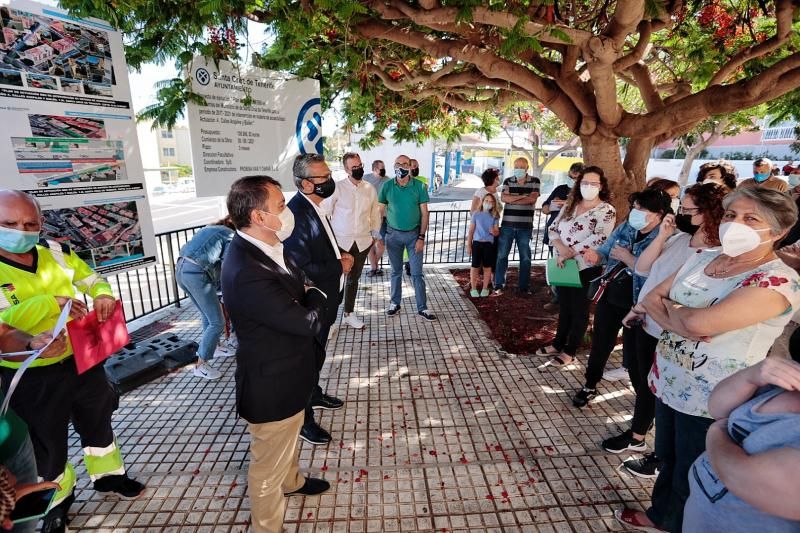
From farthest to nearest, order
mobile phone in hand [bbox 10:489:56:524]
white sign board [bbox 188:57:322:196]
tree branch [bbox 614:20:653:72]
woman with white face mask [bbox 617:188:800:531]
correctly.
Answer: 1. tree branch [bbox 614:20:653:72]
2. white sign board [bbox 188:57:322:196]
3. woman with white face mask [bbox 617:188:800:531]
4. mobile phone in hand [bbox 10:489:56:524]

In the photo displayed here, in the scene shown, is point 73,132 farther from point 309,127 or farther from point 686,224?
point 686,224

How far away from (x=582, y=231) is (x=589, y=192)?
0.38 m

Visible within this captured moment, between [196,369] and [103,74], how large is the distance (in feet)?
9.16

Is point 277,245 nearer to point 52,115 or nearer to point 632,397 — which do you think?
point 52,115

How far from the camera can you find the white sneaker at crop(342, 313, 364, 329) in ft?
18.3

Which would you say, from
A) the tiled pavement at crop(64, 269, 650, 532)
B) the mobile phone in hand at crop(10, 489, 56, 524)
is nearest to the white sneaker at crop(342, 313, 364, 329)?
the tiled pavement at crop(64, 269, 650, 532)

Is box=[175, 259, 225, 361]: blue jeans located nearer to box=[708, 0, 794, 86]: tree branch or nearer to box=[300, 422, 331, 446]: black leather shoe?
box=[300, 422, 331, 446]: black leather shoe

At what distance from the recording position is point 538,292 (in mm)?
7094

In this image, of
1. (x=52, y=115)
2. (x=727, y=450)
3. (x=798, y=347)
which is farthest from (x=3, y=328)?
(x=798, y=347)

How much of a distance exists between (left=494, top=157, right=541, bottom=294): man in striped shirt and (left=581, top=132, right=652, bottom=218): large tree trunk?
4.43 feet

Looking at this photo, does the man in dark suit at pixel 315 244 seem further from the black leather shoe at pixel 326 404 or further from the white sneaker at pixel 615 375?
the white sneaker at pixel 615 375

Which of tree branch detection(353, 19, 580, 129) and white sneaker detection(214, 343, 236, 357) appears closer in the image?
tree branch detection(353, 19, 580, 129)

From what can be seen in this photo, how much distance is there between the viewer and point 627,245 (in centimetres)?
357

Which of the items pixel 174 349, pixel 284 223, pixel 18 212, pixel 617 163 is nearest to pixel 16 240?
pixel 18 212
